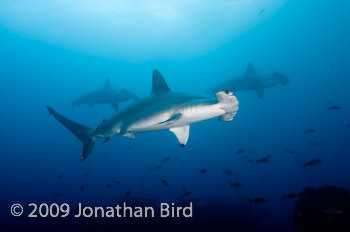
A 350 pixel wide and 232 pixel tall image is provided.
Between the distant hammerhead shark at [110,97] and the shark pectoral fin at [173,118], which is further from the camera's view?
the distant hammerhead shark at [110,97]

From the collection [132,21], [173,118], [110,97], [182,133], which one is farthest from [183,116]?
[132,21]

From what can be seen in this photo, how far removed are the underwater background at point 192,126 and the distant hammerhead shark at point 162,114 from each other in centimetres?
410

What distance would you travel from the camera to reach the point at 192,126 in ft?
143

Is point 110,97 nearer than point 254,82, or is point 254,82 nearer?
point 254,82

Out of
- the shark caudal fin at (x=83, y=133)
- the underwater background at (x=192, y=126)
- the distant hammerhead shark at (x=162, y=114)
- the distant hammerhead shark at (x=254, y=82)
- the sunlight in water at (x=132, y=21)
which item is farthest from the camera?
the sunlight in water at (x=132, y=21)

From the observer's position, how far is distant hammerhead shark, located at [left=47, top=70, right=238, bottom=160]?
11.5ft

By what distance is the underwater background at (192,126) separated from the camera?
20641 millimetres

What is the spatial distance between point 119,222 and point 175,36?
50233mm

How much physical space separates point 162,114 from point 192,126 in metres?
39.8

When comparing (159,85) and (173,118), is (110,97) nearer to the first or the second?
(159,85)

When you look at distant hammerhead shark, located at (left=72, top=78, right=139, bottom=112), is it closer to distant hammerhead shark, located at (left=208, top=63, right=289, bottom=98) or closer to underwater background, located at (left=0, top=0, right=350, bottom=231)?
underwater background, located at (left=0, top=0, right=350, bottom=231)

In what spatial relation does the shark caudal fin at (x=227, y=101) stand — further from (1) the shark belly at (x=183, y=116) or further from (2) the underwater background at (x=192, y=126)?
(2) the underwater background at (x=192, y=126)

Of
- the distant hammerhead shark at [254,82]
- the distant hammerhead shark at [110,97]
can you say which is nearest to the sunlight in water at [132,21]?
the distant hammerhead shark at [110,97]

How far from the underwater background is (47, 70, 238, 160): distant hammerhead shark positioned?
4.10 m
